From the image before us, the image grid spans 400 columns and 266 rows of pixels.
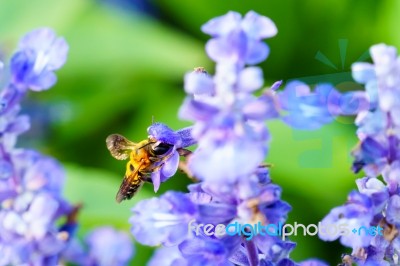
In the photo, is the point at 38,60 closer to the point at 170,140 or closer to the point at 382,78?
the point at 170,140

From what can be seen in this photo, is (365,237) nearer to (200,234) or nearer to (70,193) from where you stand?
(200,234)

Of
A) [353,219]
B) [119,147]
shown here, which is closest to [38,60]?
[119,147]

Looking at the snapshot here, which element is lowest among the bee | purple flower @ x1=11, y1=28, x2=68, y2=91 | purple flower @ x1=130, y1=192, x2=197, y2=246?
purple flower @ x1=130, y1=192, x2=197, y2=246

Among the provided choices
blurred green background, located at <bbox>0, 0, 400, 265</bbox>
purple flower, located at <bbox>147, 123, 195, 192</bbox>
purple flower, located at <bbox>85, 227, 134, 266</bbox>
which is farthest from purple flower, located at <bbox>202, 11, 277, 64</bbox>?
blurred green background, located at <bbox>0, 0, 400, 265</bbox>

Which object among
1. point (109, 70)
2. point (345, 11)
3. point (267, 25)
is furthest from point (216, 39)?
point (109, 70)

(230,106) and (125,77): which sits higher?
(125,77)

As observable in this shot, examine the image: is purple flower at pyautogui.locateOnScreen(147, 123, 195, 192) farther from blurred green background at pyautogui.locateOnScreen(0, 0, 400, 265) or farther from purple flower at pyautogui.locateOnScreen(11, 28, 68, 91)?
blurred green background at pyautogui.locateOnScreen(0, 0, 400, 265)
